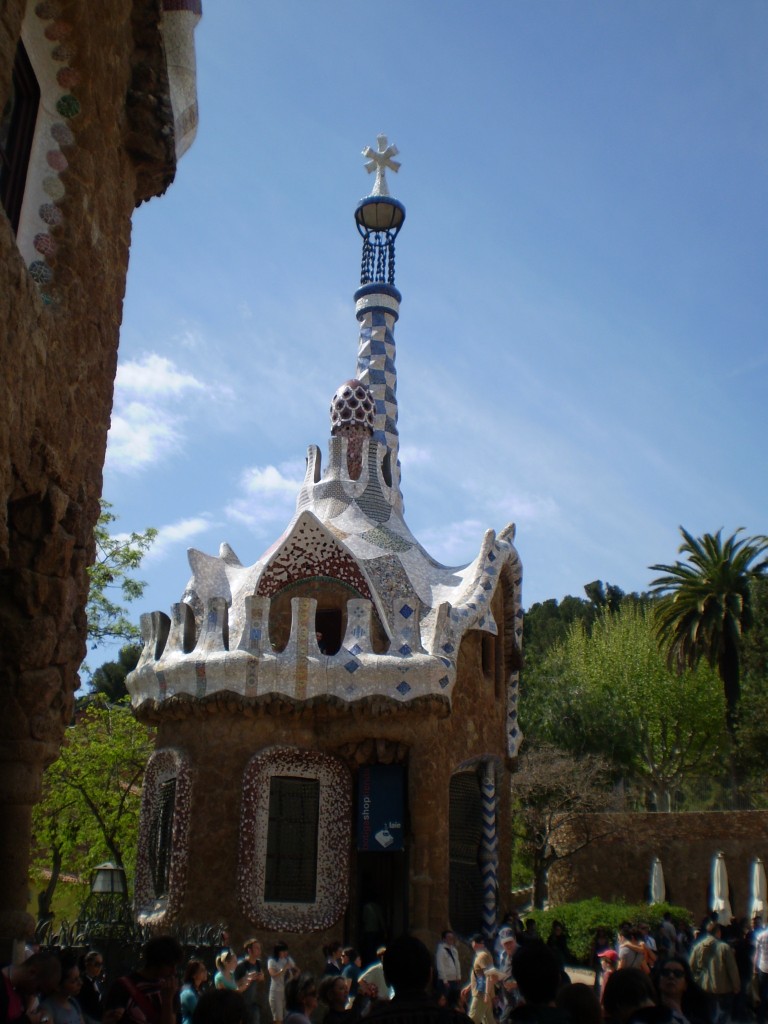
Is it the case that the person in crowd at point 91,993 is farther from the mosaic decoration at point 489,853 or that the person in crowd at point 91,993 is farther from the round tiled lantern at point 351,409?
the round tiled lantern at point 351,409

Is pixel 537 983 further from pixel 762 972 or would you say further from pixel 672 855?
pixel 672 855

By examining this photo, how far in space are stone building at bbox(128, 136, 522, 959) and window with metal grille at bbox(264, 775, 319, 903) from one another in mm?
17

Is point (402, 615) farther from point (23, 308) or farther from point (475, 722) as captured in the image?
point (23, 308)

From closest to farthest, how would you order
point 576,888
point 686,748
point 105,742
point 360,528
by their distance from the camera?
point 360,528 < point 105,742 < point 576,888 < point 686,748

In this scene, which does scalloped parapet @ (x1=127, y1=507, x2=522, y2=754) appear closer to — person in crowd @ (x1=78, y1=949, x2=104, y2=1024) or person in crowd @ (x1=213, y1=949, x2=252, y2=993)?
person in crowd @ (x1=213, y1=949, x2=252, y2=993)

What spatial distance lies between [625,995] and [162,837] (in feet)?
31.9

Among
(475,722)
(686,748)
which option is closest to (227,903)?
(475,722)

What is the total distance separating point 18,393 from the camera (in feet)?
15.5

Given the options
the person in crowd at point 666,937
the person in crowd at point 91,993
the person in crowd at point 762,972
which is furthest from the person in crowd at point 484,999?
the person in crowd at point 666,937

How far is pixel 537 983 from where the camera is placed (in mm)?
3373

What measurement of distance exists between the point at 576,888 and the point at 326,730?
37.5 feet

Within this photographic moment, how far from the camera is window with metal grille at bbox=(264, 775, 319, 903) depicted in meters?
11.8

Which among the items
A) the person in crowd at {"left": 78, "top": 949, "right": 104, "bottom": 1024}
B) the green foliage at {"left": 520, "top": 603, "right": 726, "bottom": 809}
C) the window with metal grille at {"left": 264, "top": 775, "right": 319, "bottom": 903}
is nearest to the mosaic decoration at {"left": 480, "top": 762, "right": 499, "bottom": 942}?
the window with metal grille at {"left": 264, "top": 775, "right": 319, "bottom": 903}

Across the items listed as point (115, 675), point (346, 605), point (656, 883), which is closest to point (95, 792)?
point (346, 605)
